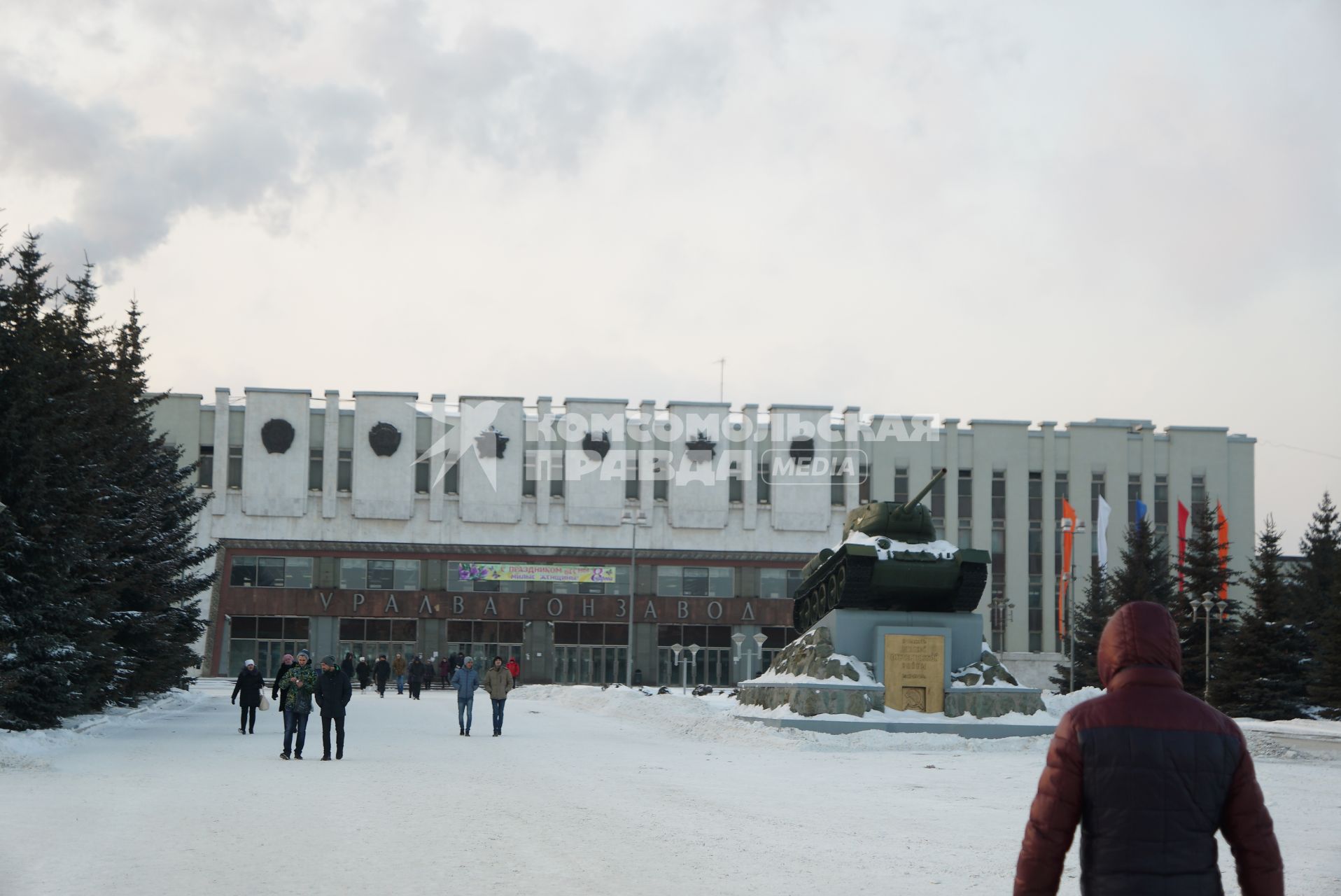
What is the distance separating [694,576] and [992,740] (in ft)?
161

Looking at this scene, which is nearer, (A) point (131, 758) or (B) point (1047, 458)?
(A) point (131, 758)

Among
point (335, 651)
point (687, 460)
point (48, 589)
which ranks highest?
point (687, 460)

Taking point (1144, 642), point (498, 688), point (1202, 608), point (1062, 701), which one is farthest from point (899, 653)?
point (1144, 642)

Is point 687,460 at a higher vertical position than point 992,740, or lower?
higher

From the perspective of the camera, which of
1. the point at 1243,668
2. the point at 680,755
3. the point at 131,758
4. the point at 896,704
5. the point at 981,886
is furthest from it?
the point at 1243,668

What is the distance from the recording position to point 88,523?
21.9m

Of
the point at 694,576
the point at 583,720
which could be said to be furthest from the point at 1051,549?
the point at 583,720

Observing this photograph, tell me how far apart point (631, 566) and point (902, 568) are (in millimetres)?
43309

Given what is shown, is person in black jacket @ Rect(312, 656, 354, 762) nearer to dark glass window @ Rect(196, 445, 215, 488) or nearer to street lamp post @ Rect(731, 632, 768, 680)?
street lamp post @ Rect(731, 632, 768, 680)

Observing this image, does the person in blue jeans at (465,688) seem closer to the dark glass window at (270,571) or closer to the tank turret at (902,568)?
the tank turret at (902,568)

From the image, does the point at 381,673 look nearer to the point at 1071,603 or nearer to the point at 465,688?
the point at 465,688

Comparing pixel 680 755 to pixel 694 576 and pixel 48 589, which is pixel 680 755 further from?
pixel 694 576

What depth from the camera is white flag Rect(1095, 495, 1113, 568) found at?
66.4 metres

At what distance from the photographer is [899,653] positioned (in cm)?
2769
